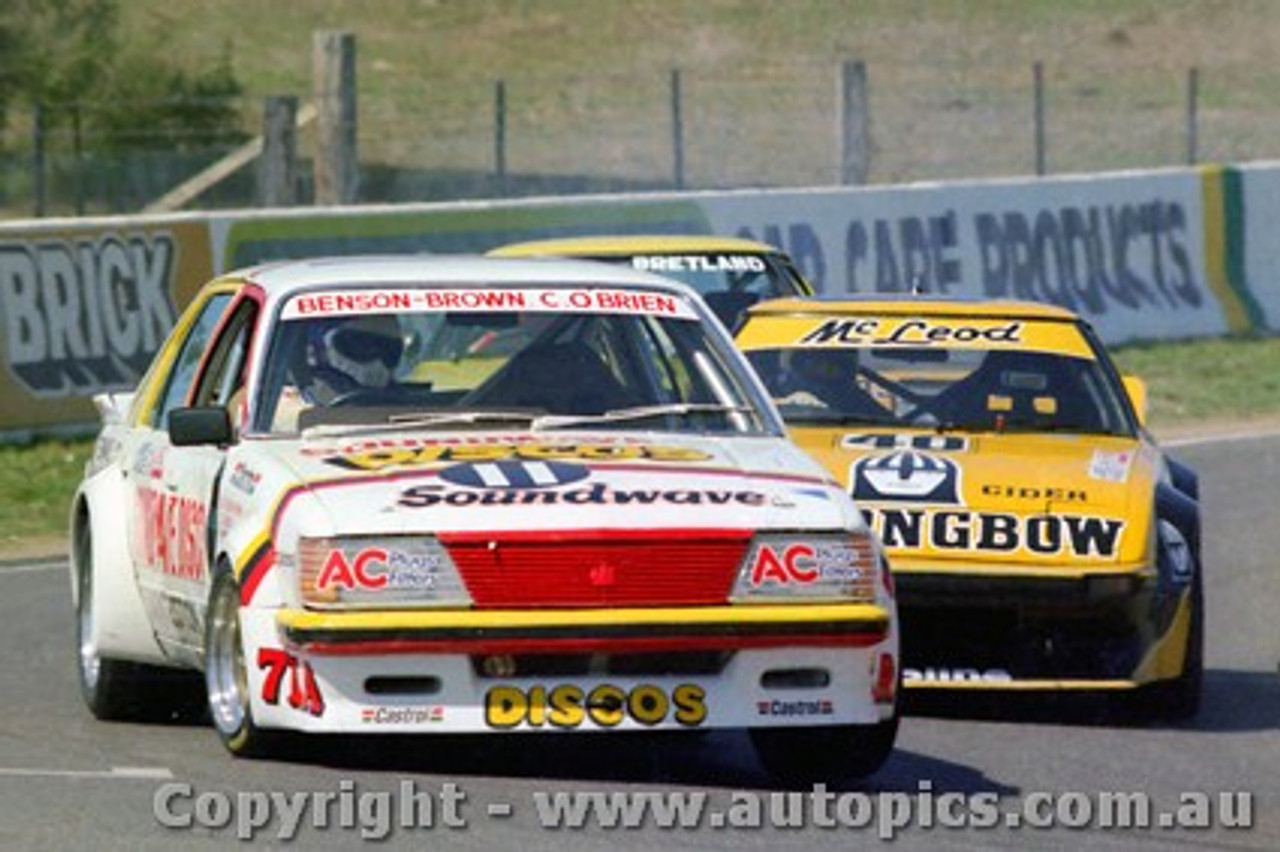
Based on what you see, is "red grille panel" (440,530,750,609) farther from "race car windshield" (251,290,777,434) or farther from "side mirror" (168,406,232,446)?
"side mirror" (168,406,232,446)

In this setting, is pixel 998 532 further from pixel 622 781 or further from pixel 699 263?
pixel 699 263

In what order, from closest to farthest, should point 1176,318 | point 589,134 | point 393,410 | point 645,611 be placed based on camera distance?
point 645,611 < point 393,410 < point 1176,318 < point 589,134

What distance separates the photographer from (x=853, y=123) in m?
30.1

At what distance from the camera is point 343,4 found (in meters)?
48.7

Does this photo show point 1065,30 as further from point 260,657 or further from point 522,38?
point 260,657

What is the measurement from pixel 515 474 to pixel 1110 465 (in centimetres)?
315

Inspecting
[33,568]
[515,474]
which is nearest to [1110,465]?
[515,474]

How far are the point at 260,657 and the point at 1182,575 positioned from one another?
355 cm

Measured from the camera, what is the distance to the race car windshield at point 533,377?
9.63 m

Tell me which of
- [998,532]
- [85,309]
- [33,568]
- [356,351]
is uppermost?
[356,351]

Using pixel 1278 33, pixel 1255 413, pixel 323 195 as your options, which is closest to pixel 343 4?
pixel 1278 33

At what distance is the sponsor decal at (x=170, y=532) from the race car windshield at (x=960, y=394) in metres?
2.64

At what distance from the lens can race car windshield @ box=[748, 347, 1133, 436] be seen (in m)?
12.1

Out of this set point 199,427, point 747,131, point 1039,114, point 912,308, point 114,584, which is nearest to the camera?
point 199,427
